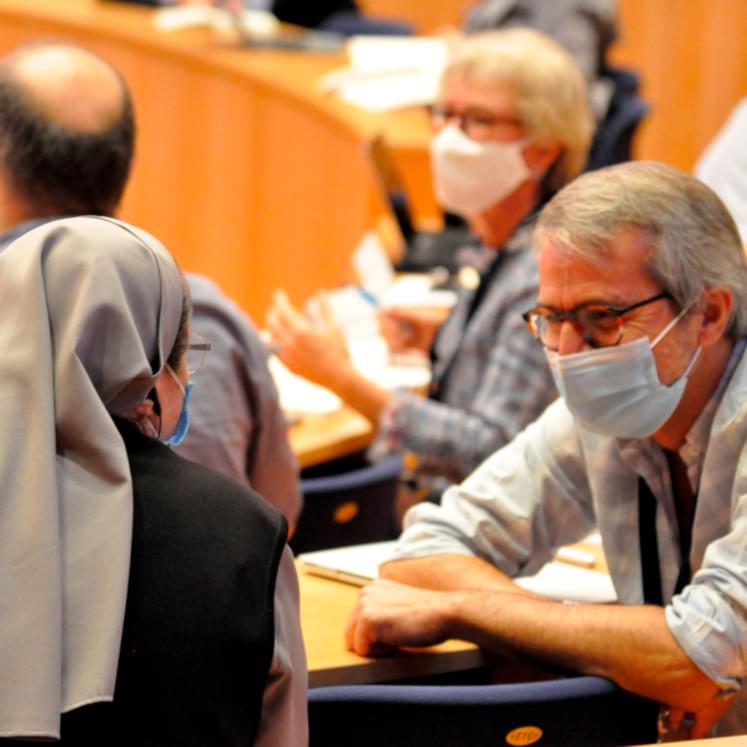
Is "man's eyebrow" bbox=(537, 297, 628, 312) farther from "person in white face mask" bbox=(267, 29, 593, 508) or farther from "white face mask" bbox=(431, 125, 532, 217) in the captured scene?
"white face mask" bbox=(431, 125, 532, 217)

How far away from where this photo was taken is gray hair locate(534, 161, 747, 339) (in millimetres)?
2121

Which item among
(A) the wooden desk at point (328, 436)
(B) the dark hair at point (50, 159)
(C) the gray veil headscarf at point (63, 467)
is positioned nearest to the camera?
(C) the gray veil headscarf at point (63, 467)

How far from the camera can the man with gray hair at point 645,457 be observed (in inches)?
79.9

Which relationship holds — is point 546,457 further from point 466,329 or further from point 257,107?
point 257,107

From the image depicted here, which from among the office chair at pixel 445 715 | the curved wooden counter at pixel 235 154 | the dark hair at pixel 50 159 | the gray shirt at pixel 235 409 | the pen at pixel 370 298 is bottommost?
the curved wooden counter at pixel 235 154

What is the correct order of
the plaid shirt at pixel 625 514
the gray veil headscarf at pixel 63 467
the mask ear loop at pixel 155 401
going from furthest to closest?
1. the plaid shirt at pixel 625 514
2. the mask ear loop at pixel 155 401
3. the gray veil headscarf at pixel 63 467

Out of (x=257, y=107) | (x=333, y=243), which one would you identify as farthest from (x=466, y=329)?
(x=257, y=107)

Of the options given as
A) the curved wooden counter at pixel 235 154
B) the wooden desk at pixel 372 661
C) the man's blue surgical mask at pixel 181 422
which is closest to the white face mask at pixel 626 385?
the wooden desk at pixel 372 661

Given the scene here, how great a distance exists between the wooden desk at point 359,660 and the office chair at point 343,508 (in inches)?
30.6

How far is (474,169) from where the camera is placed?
11.4 ft

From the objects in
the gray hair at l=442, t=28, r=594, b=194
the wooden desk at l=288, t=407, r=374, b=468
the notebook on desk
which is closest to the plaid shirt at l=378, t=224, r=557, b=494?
the wooden desk at l=288, t=407, r=374, b=468

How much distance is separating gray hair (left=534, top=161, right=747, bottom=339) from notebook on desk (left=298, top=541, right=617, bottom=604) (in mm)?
484

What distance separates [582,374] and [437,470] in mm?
1065

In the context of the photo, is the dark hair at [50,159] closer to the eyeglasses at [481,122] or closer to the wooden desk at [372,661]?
the wooden desk at [372,661]
